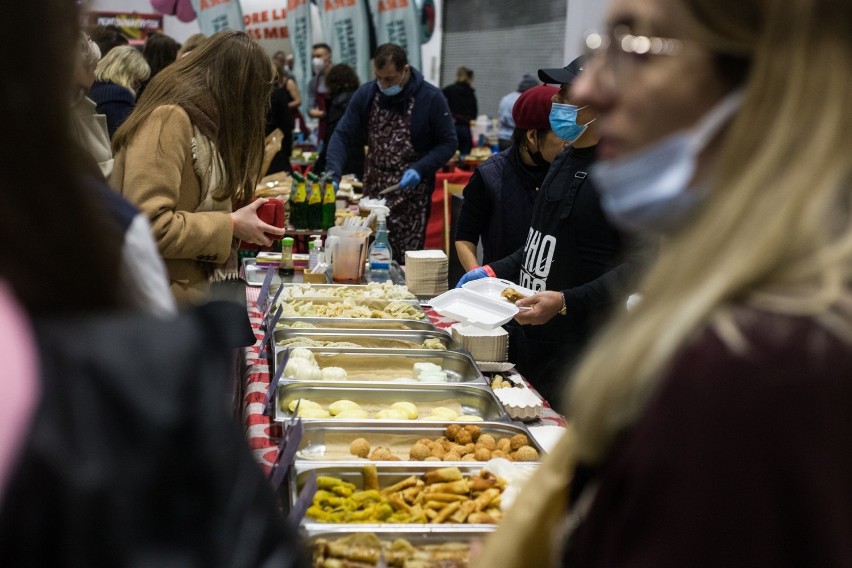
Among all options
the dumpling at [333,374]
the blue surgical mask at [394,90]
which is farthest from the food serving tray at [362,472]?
the blue surgical mask at [394,90]

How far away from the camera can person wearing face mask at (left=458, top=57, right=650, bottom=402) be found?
2.96m

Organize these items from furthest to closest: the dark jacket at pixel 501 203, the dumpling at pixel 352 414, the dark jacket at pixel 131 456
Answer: the dark jacket at pixel 501 203 → the dumpling at pixel 352 414 → the dark jacket at pixel 131 456

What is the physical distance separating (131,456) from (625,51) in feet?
1.99

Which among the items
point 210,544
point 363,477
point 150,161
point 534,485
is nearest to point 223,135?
point 150,161

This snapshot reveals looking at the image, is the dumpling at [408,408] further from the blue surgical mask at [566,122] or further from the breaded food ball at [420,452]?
the blue surgical mask at [566,122]

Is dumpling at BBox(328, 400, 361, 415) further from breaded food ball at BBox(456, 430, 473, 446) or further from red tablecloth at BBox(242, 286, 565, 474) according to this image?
breaded food ball at BBox(456, 430, 473, 446)

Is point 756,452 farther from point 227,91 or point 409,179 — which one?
point 409,179

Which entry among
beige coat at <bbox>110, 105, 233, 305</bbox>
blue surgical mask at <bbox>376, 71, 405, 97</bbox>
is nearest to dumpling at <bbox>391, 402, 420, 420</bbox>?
beige coat at <bbox>110, 105, 233, 305</bbox>

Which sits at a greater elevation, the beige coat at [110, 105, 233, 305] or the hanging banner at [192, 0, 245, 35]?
the beige coat at [110, 105, 233, 305]

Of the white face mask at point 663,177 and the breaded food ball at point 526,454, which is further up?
the white face mask at point 663,177

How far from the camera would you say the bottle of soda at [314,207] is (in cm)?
485

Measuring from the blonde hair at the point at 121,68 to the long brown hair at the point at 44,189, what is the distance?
5.00 m

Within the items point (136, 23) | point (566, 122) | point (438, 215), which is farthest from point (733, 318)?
point (136, 23)

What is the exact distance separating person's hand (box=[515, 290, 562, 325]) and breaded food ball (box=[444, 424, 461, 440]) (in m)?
0.67
